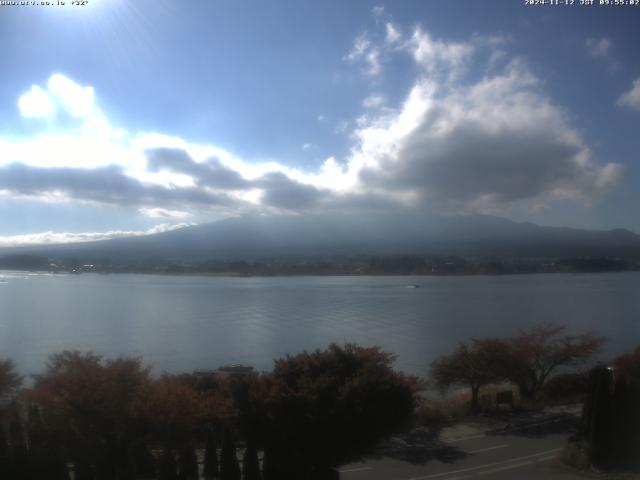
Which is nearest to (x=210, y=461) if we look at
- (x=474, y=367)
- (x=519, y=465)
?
(x=519, y=465)

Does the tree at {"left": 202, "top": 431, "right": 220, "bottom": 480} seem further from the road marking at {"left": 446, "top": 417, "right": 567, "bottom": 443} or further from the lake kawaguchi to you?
the lake kawaguchi

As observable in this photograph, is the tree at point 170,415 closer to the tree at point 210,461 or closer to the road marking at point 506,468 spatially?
the tree at point 210,461

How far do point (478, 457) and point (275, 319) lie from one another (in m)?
18.9

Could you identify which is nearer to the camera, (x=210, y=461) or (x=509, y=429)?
(x=210, y=461)

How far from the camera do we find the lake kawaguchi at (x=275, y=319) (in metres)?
18.1

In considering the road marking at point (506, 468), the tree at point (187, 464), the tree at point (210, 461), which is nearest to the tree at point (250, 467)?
the tree at point (210, 461)

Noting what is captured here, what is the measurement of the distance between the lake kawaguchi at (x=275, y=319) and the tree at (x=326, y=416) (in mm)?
8710

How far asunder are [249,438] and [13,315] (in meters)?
24.2

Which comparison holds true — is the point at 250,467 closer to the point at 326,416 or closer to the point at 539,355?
the point at 326,416

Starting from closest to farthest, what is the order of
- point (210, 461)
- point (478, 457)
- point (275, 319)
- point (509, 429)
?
point (210, 461), point (478, 457), point (509, 429), point (275, 319)

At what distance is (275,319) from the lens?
2583 centimetres

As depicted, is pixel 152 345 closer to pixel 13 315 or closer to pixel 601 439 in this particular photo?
pixel 13 315

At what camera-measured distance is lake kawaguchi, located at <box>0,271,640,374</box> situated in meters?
18.1

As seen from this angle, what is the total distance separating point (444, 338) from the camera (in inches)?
814
